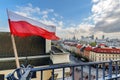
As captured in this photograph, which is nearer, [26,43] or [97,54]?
[26,43]

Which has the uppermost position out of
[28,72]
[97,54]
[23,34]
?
[23,34]

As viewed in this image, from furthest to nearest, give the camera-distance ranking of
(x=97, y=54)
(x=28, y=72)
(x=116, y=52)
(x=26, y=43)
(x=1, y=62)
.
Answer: (x=97, y=54)
(x=116, y=52)
(x=26, y=43)
(x=1, y=62)
(x=28, y=72)

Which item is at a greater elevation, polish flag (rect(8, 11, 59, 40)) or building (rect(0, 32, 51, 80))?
polish flag (rect(8, 11, 59, 40))

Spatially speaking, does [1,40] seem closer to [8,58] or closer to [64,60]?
[8,58]

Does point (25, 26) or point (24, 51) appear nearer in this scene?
point (25, 26)

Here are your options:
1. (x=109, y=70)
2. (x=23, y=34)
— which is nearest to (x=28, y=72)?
(x=23, y=34)

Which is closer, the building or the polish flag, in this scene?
the polish flag

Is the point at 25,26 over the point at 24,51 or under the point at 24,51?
over

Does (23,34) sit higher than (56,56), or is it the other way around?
(23,34)

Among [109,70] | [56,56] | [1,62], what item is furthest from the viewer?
[56,56]

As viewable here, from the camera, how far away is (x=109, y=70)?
2.58 metres

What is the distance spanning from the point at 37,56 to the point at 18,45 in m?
1.30

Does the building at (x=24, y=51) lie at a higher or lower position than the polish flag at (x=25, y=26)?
lower

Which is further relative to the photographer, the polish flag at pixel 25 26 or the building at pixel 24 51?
the building at pixel 24 51
